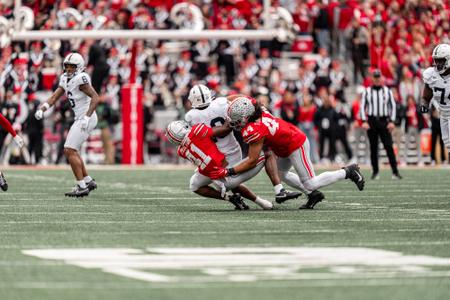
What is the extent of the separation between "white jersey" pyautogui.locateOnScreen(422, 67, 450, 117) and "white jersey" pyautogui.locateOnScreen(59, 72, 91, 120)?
145 inches

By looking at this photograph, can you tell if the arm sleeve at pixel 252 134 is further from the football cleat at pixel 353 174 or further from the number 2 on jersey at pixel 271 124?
the football cleat at pixel 353 174

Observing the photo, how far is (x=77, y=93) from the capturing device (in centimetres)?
1411

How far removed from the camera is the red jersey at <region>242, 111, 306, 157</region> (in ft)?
36.1

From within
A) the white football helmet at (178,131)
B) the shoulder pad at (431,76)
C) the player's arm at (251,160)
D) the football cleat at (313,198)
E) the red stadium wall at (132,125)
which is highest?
the shoulder pad at (431,76)

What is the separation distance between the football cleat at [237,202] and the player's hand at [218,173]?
397mm

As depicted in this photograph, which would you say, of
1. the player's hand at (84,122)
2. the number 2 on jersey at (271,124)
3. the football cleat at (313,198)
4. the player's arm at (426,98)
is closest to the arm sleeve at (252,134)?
the number 2 on jersey at (271,124)

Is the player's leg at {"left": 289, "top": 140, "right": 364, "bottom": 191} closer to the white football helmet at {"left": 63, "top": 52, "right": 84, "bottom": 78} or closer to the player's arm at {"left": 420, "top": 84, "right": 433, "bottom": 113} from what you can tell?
the player's arm at {"left": 420, "top": 84, "right": 433, "bottom": 113}

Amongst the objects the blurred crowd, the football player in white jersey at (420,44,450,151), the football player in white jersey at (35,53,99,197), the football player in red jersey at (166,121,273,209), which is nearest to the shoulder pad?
the football player in white jersey at (420,44,450,151)

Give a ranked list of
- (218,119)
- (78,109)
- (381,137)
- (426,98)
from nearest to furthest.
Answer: (218,119), (426,98), (78,109), (381,137)

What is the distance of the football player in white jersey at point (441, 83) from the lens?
12.5m

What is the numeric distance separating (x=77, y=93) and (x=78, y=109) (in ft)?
0.65

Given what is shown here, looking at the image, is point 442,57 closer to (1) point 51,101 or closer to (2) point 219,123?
(2) point 219,123

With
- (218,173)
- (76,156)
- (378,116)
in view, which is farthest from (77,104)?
(378,116)

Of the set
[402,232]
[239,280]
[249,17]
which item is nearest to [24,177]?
[249,17]
